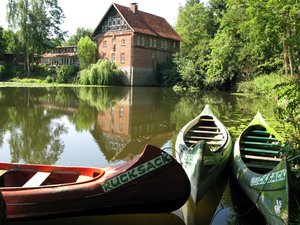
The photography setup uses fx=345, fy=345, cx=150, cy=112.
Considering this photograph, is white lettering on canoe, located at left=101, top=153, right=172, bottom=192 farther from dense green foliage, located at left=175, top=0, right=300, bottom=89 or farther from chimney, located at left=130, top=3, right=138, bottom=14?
chimney, located at left=130, top=3, right=138, bottom=14

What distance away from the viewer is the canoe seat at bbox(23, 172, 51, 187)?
4998mm

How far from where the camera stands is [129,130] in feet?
41.5

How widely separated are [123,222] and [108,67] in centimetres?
3541

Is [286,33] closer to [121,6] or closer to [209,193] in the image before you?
A: [209,193]

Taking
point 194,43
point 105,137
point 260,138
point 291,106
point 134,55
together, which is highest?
point 194,43

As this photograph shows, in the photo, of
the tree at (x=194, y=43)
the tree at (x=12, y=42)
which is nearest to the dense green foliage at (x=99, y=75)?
the tree at (x=194, y=43)

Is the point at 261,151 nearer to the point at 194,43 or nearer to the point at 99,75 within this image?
the point at 99,75

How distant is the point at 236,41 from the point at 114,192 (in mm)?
27671

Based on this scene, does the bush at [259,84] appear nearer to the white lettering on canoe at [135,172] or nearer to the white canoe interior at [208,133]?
the white canoe interior at [208,133]

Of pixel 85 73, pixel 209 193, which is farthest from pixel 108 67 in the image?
pixel 209 193

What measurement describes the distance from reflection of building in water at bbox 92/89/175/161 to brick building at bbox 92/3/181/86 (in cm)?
2355

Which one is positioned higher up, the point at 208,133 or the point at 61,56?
the point at 61,56

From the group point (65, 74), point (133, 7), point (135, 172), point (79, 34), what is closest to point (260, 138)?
point (135, 172)

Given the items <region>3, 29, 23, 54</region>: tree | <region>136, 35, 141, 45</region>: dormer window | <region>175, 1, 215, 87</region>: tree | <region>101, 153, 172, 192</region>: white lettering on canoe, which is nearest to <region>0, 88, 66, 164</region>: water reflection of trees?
<region>101, 153, 172, 192</region>: white lettering on canoe
